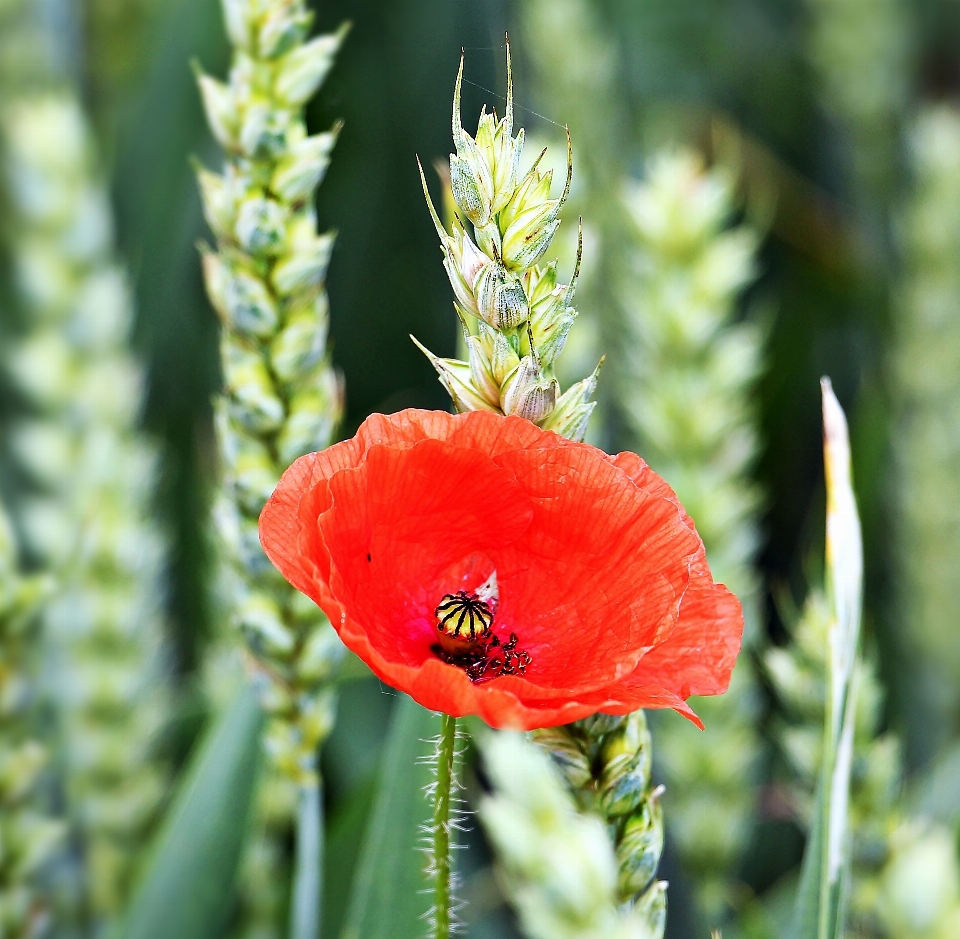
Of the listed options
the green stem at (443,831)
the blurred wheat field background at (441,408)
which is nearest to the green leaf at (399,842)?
the blurred wheat field background at (441,408)

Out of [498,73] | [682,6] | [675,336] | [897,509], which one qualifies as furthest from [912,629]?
[682,6]

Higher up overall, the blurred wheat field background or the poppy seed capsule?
the blurred wheat field background

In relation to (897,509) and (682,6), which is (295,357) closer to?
(897,509)

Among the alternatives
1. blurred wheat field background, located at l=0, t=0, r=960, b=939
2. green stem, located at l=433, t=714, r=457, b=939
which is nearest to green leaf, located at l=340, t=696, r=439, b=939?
blurred wheat field background, located at l=0, t=0, r=960, b=939

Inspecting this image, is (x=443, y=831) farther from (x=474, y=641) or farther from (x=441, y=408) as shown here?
(x=441, y=408)

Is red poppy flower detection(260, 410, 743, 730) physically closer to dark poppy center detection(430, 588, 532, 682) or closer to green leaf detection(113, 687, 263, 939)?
dark poppy center detection(430, 588, 532, 682)

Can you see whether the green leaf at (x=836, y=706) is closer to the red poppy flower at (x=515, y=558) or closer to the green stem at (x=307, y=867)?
the red poppy flower at (x=515, y=558)

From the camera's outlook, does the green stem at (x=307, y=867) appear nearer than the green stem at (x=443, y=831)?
No
